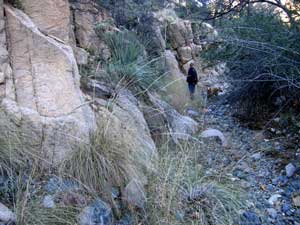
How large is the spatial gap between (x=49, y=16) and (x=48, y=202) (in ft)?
8.03

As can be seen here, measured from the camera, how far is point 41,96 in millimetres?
3615

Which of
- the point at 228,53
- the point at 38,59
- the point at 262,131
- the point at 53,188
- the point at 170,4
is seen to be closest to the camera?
the point at 53,188

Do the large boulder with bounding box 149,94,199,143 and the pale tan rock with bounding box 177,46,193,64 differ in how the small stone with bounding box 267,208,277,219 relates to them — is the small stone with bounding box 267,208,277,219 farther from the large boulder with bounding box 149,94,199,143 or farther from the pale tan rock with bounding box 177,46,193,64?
the pale tan rock with bounding box 177,46,193,64

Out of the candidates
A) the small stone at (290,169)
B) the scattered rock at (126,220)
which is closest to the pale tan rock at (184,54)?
the small stone at (290,169)

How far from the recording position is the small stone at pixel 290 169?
4.51 meters

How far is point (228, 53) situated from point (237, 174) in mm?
3322

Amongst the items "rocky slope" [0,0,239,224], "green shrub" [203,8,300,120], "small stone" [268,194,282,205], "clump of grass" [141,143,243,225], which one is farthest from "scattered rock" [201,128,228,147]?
"clump of grass" [141,143,243,225]

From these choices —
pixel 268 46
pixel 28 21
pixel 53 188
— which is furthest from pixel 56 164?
pixel 268 46

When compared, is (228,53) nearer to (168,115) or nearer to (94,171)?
(168,115)

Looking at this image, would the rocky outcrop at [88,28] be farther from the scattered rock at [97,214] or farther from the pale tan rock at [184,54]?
the pale tan rock at [184,54]

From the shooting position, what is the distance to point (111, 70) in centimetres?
524

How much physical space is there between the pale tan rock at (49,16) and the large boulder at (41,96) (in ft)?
0.64

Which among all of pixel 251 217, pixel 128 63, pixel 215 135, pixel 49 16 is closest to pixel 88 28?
pixel 128 63

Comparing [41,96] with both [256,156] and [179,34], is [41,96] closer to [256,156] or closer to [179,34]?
[256,156]
